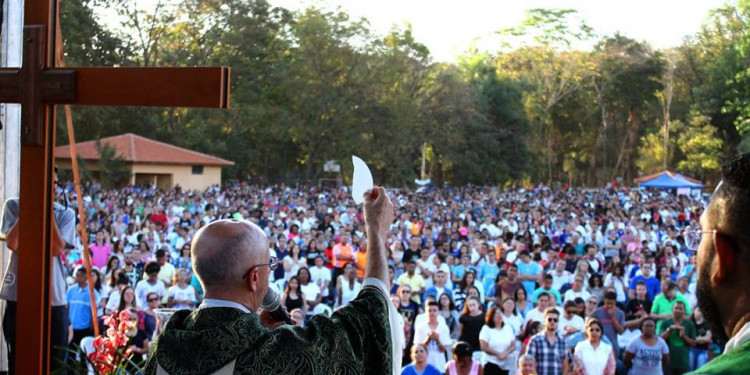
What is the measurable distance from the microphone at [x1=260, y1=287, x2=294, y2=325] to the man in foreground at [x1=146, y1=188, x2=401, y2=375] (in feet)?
0.66

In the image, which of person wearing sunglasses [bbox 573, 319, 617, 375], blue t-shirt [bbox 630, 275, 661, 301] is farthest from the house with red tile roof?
person wearing sunglasses [bbox 573, 319, 617, 375]

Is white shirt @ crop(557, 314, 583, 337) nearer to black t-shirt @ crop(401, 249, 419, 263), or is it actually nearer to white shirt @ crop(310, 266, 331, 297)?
white shirt @ crop(310, 266, 331, 297)

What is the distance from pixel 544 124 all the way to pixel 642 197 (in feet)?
67.4

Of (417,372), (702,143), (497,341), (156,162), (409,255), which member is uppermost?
(702,143)

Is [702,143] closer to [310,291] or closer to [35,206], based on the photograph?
[310,291]

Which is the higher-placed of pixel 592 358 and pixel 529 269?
pixel 529 269

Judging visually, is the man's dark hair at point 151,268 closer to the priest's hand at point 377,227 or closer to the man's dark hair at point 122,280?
the man's dark hair at point 122,280

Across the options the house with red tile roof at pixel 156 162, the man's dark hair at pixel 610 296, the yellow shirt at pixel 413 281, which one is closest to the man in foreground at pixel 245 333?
the man's dark hair at pixel 610 296

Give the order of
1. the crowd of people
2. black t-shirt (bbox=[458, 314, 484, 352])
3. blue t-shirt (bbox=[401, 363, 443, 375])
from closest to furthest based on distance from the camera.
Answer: blue t-shirt (bbox=[401, 363, 443, 375]) < the crowd of people < black t-shirt (bbox=[458, 314, 484, 352])

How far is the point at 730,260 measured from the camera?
125 centimetres

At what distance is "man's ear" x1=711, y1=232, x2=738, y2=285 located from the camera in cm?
125

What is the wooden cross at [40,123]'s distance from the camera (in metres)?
2.48

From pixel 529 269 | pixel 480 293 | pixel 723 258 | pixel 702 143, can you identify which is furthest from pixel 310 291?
pixel 702 143

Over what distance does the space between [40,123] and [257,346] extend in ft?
3.43
